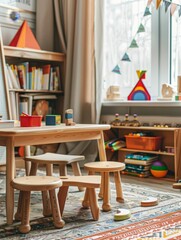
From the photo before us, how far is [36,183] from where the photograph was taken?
6.82 ft

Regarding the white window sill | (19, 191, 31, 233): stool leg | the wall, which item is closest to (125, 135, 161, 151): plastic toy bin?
the white window sill

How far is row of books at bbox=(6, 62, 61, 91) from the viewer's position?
408 centimetres

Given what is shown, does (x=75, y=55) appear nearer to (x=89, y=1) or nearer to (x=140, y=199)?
(x=89, y=1)

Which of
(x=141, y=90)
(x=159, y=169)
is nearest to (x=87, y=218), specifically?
(x=159, y=169)

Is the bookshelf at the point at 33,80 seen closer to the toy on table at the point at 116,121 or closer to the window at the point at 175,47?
the toy on table at the point at 116,121

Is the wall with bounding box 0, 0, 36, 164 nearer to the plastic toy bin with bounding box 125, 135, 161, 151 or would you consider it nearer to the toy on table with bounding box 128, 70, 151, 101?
the toy on table with bounding box 128, 70, 151, 101

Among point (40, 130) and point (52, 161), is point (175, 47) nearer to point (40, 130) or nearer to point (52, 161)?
point (52, 161)

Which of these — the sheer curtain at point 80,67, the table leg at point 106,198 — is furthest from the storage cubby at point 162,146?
the table leg at point 106,198

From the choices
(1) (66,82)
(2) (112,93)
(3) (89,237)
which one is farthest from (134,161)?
(3) (89,237)

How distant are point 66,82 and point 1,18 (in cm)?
93

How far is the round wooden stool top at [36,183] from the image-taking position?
6.72ft

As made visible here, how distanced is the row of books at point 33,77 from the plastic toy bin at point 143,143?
1.08 meters

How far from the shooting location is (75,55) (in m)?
4.27

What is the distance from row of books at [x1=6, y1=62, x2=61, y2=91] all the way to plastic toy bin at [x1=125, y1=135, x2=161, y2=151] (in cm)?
108
